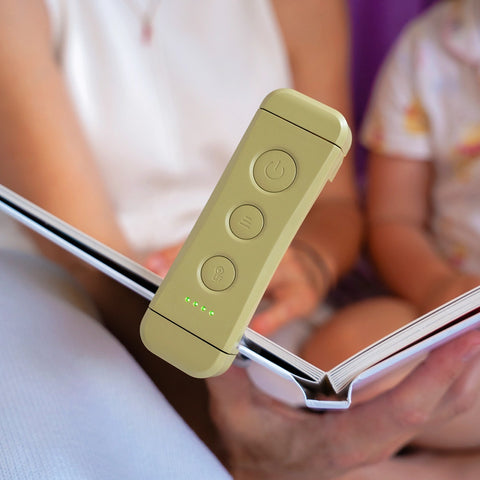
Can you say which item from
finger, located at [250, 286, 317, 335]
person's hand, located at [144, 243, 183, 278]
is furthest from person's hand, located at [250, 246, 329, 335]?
person's hand, located at [144, 243, 183, 278]

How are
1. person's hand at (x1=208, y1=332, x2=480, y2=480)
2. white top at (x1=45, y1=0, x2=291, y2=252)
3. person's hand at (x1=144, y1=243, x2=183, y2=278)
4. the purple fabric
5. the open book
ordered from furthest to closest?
the purple fabric, white top at (x1=45, y1=0, x2=291, y2=252), person's hand at (x1=144, y1=243, x2=183, y2=278), person's hand at (x1=208, y1=332, x2=480, y2=480), the open book

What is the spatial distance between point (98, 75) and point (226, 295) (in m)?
0.46

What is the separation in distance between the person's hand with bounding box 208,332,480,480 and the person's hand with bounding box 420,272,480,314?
7.0 inches

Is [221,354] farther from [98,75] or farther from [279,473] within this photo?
[98,75]

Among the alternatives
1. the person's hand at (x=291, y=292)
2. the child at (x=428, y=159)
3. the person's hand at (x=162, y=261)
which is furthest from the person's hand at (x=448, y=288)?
the person's hand at (x=162, y=261)

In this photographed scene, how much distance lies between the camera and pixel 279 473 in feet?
1.77

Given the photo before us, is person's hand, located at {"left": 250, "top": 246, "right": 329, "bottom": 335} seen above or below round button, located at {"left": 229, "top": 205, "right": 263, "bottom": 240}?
below

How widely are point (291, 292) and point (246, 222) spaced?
31cm

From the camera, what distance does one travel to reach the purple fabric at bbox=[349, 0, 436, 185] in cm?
92

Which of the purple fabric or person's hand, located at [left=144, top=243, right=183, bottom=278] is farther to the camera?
the purple fabric

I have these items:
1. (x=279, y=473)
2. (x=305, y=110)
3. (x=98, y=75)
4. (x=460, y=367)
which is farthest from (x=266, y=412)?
(x=98, y=75)

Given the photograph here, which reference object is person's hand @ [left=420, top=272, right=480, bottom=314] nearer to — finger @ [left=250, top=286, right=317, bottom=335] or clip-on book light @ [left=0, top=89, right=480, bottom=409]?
finger @ [left=250, top=286, right=317, bottom=335]

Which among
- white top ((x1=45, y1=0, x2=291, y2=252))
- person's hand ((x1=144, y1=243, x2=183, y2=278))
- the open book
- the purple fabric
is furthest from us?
the purple fabric

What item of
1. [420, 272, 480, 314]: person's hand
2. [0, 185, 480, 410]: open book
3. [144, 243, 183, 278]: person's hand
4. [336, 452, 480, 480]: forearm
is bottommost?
[336, 452, 480, 480]: forearm
